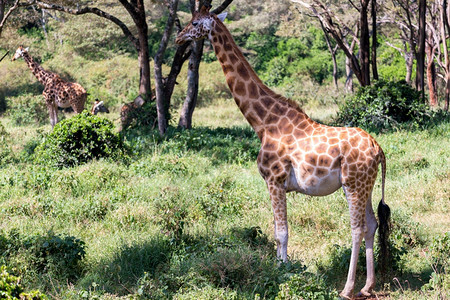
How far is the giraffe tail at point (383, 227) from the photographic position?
5367 millimetres

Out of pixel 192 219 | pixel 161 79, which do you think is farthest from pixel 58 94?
pixel 192 219

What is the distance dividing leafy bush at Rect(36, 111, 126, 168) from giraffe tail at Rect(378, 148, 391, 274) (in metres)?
6.15

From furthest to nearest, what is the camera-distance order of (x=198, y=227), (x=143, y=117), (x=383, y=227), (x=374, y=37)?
(x=374, y=37), (x=143, y=117), (x=198, y=227), (x=383, y=227)

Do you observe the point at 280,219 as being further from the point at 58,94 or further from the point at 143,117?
the point at 58,94

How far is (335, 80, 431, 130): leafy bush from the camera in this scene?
12258mm

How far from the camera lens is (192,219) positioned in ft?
24.2

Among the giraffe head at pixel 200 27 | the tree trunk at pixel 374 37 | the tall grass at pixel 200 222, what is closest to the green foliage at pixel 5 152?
the tall grass at pixel 200 222

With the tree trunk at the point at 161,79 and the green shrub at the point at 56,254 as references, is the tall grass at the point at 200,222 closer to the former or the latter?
the green shrub at the point at 56,254

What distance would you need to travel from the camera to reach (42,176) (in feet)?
29.2

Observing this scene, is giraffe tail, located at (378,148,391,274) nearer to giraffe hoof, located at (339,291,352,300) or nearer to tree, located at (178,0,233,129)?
giraffe hoof, located at (339,291,352,300)

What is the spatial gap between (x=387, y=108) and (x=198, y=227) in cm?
708

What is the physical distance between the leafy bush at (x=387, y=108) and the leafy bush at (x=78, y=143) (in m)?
5.82

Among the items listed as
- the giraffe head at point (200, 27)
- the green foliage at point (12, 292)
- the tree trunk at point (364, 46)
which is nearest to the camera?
the green foliage at point (12, 292)

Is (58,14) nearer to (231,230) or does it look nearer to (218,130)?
(218,130)
